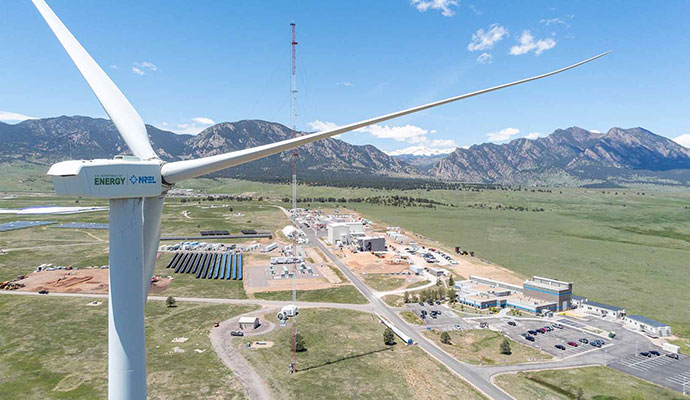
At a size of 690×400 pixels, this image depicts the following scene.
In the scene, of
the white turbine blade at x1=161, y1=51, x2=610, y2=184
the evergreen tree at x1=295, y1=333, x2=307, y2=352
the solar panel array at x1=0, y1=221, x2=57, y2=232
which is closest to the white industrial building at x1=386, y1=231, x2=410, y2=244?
the evergreen tree at x1=295, y1=333, x2=307, y2=352

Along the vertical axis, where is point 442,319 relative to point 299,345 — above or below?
below

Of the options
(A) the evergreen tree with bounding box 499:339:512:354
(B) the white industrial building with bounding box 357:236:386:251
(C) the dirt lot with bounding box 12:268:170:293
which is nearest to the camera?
(A) the evergreen tree with bounding box 499:339:512:354

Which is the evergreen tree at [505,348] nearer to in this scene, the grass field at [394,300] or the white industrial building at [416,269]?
the grass field at [394,300]

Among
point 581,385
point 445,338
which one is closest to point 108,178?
point 445,338

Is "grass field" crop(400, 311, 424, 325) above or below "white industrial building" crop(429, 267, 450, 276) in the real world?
below

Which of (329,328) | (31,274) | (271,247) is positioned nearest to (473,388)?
(329,328)

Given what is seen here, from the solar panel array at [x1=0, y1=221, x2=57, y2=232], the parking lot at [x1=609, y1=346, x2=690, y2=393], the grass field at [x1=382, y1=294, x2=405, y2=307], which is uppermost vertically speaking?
the solar panel array at [x1=0, y1=221, x2=57, y2=232]

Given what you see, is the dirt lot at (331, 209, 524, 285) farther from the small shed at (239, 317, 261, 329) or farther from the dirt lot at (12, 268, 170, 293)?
the dirt lot at (12, 268, 170, 293)

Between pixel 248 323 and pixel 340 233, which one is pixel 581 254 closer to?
pixel 340 233
